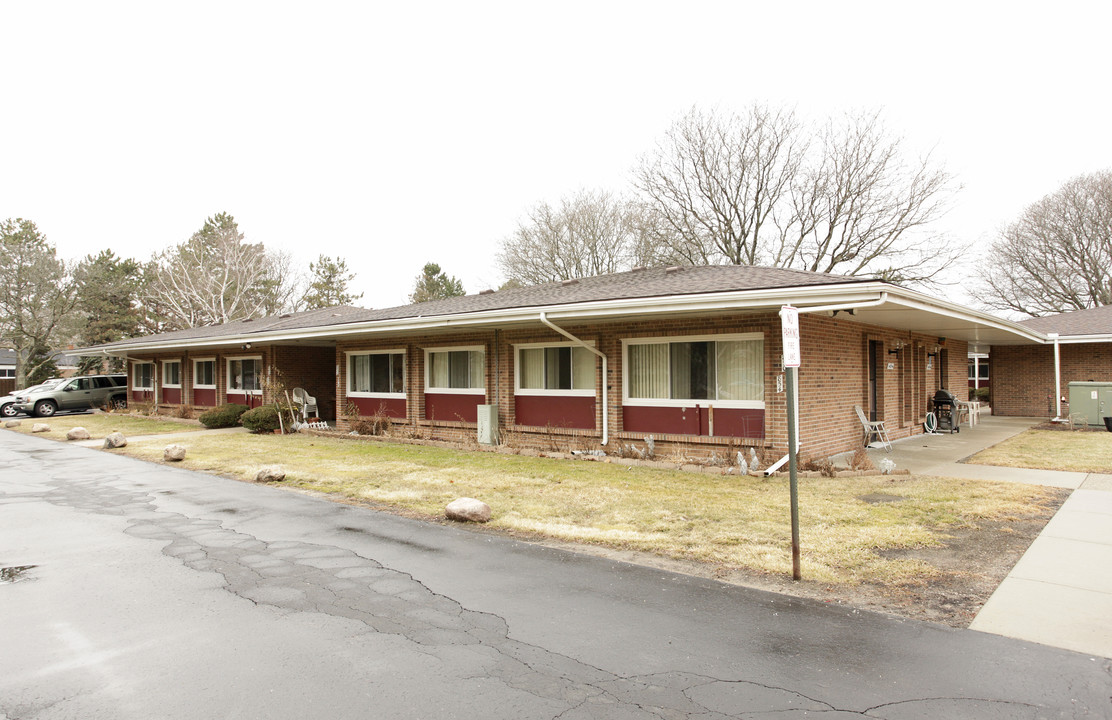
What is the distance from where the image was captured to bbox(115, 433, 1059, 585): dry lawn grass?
19.8ft

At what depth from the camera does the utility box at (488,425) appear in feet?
48.0

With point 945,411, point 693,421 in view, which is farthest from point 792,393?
point 945,411

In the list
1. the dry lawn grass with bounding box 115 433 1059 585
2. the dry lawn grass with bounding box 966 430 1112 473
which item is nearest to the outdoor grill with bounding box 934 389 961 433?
the dry lawn grass with bounding box 966 430 1112 473

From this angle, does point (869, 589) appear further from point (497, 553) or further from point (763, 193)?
point (763, 193)

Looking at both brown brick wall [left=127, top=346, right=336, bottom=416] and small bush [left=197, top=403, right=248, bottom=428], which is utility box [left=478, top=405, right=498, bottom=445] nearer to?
brown brick wall [left=127, top=346, right=336, bottom=416]

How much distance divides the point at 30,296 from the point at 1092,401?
54409 millimetres

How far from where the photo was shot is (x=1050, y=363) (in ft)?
72.7

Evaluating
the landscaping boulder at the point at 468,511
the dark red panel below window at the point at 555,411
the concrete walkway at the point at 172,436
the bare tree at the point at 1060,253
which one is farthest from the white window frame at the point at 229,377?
the bare tree at the point at 1060,253

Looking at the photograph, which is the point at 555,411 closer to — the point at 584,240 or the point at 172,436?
the point at 172,436

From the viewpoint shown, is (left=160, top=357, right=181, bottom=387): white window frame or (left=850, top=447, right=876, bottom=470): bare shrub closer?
(left=850, top=447, right=876, bottom=470): bare shrub

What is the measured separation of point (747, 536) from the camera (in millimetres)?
6609

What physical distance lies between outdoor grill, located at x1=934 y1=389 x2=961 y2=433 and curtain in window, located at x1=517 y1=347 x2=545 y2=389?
35.8ft

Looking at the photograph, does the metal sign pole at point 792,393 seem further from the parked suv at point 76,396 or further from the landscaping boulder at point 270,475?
the parked suv at point 76,396

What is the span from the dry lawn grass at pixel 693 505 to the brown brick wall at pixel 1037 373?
52.5 feet
